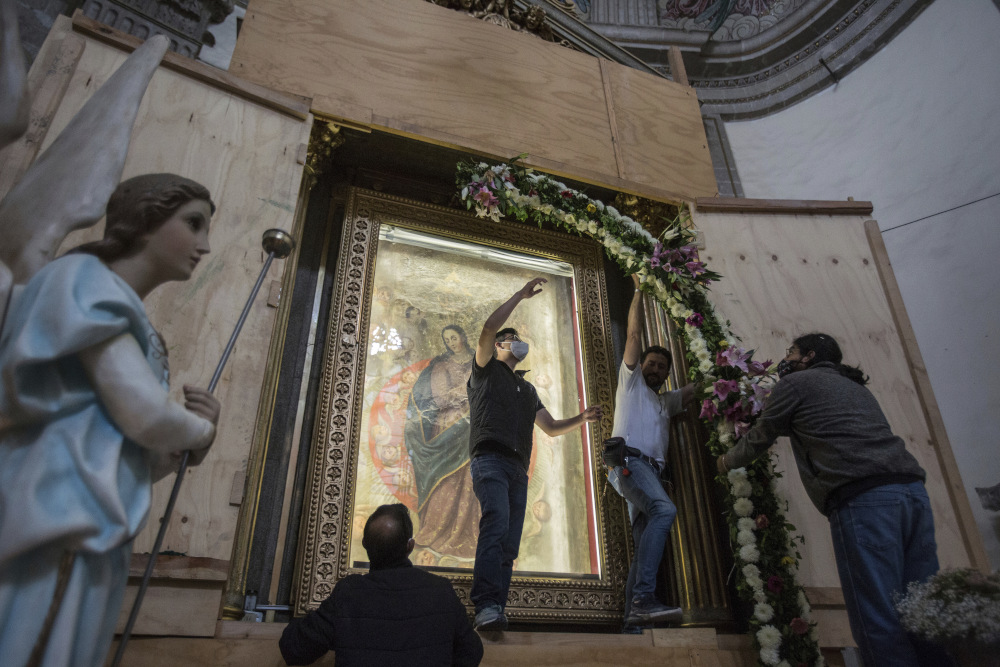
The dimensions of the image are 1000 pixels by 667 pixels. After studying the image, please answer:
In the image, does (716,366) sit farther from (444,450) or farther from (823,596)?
(444,450)

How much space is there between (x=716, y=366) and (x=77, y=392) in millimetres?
3120

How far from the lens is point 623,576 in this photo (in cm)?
389

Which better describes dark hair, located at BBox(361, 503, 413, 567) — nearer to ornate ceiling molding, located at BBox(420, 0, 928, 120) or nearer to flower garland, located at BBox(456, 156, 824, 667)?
flower garland, located at BBox(456, 156, 824, 667)

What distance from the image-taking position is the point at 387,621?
2.09 meters

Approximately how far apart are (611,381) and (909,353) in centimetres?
180

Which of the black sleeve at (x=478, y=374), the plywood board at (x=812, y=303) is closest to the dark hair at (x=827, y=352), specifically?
the plywood board at (x=812, y=303)

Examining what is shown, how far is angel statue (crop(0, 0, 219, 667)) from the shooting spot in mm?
1230

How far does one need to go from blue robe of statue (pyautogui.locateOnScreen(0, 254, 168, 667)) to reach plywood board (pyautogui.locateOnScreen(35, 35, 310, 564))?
4.27ft

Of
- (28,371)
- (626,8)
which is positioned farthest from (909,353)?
(626,8)

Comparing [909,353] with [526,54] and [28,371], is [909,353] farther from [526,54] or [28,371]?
[28,371]

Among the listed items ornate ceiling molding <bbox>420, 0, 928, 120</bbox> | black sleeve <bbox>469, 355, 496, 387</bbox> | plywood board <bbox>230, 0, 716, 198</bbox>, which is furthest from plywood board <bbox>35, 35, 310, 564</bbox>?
ornate ceiling molding <bbox>420, 0, 928, 120</bbox>

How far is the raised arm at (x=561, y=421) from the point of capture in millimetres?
4129

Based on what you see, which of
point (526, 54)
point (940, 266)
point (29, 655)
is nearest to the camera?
point (29, 655)

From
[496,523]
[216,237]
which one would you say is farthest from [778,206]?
[216,237]
